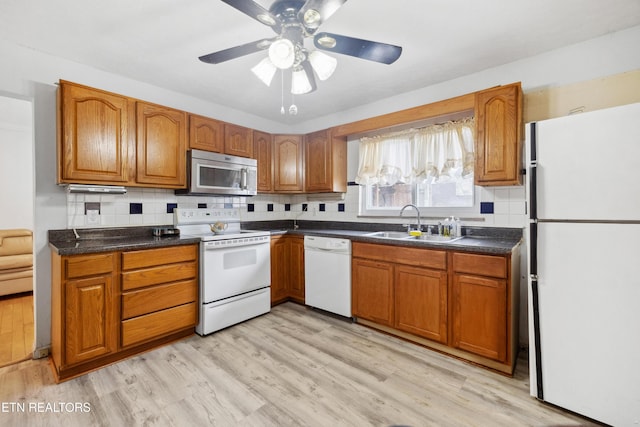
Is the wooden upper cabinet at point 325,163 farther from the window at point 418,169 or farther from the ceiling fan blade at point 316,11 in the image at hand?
the ceiling fan blade at point 316,11

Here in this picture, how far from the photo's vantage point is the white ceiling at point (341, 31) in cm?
177

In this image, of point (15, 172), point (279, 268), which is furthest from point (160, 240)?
point (15, 172)

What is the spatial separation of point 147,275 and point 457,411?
7.98 ft

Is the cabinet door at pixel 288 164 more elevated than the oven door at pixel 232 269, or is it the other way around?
the cabinet door at pixel 288 164

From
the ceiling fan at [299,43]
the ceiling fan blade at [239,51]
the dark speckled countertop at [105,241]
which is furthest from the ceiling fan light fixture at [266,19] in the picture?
the dark speckled countertop at [105,241]

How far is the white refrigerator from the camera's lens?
4.81ft

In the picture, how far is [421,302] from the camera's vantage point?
7.98 ft

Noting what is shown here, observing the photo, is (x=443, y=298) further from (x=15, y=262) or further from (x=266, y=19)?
(x=15, y=262)

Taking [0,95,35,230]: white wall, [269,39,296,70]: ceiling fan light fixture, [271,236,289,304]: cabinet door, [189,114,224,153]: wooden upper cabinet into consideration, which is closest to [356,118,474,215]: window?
[271,236,289,304]: cabinet door

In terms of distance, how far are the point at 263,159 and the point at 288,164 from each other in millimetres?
338

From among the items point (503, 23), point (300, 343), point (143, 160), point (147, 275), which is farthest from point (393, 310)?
point (143, 160)

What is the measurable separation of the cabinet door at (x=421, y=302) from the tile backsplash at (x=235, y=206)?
30.1 inches

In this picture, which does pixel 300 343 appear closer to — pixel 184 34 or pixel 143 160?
pixel 143 160

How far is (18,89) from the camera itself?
221cm
